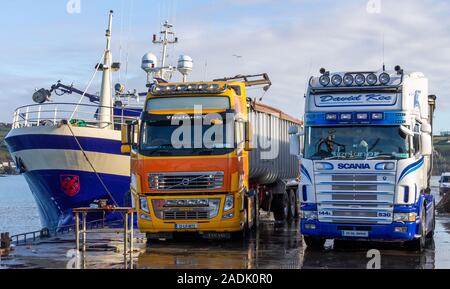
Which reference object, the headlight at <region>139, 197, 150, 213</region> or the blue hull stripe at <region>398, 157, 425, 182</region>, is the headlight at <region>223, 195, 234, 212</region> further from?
the blue hull stripe at <region>398, 157, 425, 182</region>

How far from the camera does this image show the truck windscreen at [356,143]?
15125 mm

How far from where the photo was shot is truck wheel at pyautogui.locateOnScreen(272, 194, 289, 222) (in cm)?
2548

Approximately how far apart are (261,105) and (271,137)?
1854 millimetres

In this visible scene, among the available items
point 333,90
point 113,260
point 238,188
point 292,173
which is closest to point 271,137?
point 292,173

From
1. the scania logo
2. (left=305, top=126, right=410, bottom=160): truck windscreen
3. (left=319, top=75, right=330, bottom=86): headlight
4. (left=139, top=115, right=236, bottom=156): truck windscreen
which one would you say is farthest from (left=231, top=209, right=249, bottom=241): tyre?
(left=319, top=75, right=330, bottom=86): headlight

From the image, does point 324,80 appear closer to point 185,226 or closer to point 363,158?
point 363,158

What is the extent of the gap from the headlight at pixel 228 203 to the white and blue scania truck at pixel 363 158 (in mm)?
2121

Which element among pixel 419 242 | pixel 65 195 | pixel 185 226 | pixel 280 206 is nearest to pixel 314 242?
pixel 419 242

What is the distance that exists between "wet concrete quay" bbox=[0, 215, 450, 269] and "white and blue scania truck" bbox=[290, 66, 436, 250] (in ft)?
2.03

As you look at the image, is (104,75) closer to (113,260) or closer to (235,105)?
(235,105)

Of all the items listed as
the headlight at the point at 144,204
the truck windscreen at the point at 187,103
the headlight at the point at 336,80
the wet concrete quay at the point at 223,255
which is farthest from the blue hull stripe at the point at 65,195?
the headlight at the point at 336,80

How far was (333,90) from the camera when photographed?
51.4ft

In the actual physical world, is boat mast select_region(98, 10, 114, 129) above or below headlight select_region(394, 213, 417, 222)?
above

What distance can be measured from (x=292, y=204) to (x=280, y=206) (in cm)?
137
